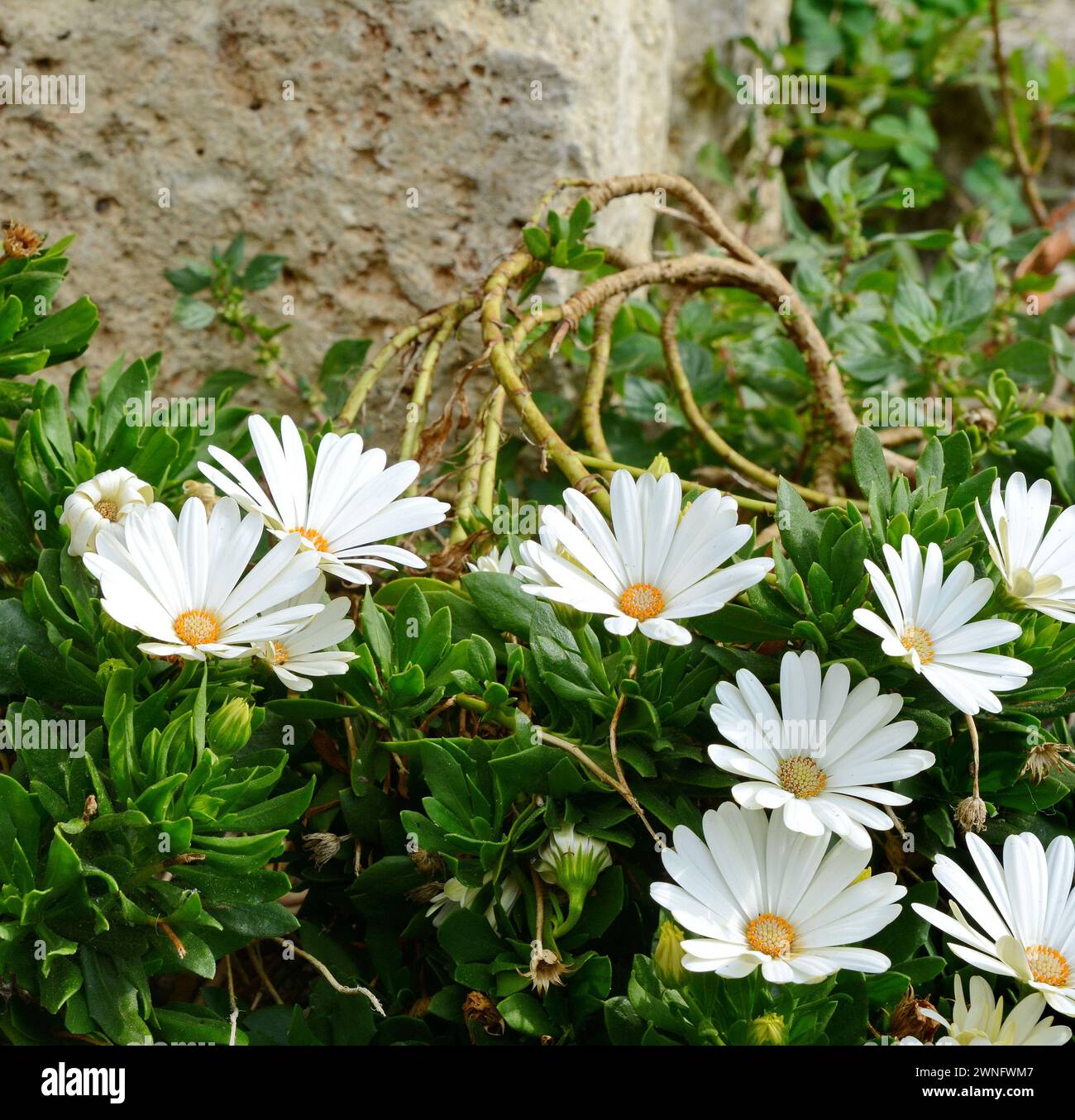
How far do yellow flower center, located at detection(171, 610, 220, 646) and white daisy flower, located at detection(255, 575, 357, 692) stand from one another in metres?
0.04

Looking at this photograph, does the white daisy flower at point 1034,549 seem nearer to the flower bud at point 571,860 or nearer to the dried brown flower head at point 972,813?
the dried brown flower head at point 972,813

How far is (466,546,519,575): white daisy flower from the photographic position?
1062mm

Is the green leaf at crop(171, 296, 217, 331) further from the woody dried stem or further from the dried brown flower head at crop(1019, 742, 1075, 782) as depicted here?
the woody dried stem

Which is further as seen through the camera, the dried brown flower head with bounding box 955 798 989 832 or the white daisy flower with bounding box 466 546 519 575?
the white daisy flower with bounding box 466 546 519 575

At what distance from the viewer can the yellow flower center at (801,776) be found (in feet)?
2.78

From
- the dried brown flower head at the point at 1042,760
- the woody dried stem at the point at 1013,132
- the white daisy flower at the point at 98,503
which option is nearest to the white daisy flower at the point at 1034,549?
the dried brown flower head at the point at 1042,760

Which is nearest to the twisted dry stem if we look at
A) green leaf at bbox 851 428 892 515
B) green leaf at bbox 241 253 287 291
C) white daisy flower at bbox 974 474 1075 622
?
green leaf at bbox 851 428 892 515

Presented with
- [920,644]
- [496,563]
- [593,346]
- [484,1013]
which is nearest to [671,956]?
[484,1013]

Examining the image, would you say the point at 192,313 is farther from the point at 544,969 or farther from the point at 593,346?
the point at 544,969

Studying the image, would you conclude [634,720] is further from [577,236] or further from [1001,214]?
[1001,214]

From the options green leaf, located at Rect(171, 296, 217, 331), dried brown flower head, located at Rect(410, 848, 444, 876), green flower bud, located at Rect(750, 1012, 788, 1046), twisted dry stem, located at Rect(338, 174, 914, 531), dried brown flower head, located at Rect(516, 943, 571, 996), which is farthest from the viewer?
green leaf, located at Rect(171, 296, 217, 331)

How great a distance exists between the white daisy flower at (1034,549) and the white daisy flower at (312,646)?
0.54 metres

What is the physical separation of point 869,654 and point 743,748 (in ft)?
0.53

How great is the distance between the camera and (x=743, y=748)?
85 cm
